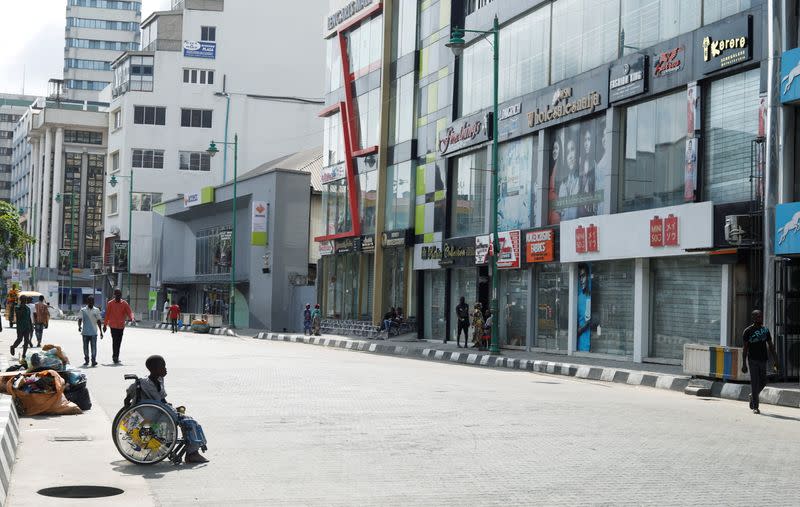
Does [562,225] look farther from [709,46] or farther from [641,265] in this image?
A: [709,46]

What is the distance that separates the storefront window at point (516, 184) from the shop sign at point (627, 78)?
5.87 metres

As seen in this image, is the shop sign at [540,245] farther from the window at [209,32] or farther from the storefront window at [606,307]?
the window at [209,32]

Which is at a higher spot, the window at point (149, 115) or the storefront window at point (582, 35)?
the window at point (149, 115)

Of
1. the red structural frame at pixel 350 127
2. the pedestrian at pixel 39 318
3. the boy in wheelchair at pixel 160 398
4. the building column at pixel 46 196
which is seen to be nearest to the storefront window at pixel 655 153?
the pedestrian at pixel 39 318

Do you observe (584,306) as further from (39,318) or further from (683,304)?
(39,318)

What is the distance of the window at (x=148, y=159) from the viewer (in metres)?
90.7

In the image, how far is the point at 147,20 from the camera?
93438mm

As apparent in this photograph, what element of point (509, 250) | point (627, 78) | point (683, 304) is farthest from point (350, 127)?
point (683, 304)

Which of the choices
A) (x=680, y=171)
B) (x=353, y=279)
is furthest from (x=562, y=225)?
(x=353, y=279)

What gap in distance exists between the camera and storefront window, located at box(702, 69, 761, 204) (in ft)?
80.7

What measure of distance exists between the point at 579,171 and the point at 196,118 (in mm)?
63053

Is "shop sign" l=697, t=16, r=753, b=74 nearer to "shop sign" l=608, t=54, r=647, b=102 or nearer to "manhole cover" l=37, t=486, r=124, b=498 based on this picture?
"shop sign" l=608, t=54, r=647, b=102

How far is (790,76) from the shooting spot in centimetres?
2262

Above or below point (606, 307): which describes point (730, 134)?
above
